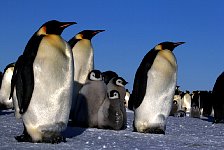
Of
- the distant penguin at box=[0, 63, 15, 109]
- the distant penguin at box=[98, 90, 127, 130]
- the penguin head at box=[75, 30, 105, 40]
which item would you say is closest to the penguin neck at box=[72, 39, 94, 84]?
the penguin head at box=[75, 30, 105, 40]

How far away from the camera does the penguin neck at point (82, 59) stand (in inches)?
392

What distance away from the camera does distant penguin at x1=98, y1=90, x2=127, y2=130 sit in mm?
8336

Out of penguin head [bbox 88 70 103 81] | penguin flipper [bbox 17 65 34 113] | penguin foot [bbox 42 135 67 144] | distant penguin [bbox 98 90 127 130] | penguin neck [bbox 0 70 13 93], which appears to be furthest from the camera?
penguin neck [bbox 0 70 13 93]

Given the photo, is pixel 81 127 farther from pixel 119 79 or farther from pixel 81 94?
pixel 119 79

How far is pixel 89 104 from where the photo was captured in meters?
8.44

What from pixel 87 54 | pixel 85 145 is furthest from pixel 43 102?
pixel 87 54

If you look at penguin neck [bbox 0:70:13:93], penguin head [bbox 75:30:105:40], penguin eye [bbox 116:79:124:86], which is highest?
penguin head [bbox 75:30:105:40]

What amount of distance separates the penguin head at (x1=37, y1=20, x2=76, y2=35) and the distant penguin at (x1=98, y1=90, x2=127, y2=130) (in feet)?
8.63

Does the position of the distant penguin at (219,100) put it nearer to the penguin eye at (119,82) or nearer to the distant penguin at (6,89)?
the penguin eye at (119,82)

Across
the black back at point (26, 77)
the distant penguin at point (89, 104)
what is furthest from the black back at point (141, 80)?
the black back at point (26, 77)

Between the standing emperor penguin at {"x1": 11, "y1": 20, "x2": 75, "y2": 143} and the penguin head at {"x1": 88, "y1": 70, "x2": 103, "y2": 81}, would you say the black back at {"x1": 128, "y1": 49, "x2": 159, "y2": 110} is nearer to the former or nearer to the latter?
the penguin head at {"x1": 88, "y1": 70, "x2": 103, "y2": 81}

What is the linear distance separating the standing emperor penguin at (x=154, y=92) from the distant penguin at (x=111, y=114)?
0.51m

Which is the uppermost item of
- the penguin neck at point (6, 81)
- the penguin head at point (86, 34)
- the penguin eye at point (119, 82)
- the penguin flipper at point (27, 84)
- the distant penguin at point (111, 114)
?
the penguin head at point (86, 34)

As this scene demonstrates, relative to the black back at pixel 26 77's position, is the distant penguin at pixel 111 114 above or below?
below
